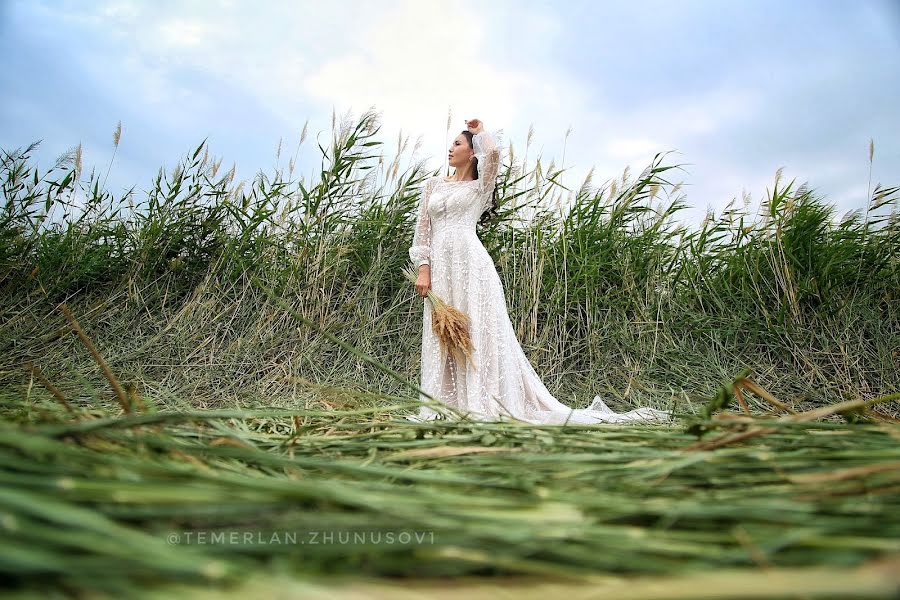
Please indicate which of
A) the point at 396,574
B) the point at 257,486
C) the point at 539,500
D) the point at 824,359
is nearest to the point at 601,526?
the point at 539,500

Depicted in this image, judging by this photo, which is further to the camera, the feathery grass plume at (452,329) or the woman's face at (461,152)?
the woman's face at (461,152)

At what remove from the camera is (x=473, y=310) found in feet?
9.65

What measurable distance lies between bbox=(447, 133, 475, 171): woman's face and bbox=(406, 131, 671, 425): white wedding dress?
0.09 m

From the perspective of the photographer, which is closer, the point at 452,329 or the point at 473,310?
the point at 452,329

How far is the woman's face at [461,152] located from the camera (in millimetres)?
3055

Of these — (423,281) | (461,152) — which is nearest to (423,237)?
(423,281)

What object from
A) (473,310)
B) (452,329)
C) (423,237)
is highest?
(423,237)

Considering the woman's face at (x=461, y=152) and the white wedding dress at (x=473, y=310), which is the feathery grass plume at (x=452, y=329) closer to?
the white wedding dress at (x=473, y=310)

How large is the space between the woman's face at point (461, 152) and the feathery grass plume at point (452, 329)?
2.44 ft

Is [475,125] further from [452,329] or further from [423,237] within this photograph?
[452,329]

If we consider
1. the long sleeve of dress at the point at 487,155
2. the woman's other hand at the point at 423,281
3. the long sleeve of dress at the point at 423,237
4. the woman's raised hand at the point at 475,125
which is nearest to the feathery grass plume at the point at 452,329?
the woman's other hand at the point at 423,281

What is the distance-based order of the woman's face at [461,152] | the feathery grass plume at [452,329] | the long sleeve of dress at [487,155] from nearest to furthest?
the feathery grass plume at [452,329] < the long sleeve of dress at [487,155] < the woman's face at [461,152]

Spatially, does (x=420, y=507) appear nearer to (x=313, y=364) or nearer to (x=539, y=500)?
(x=539, y=500)

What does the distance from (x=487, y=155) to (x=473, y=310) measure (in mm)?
816
